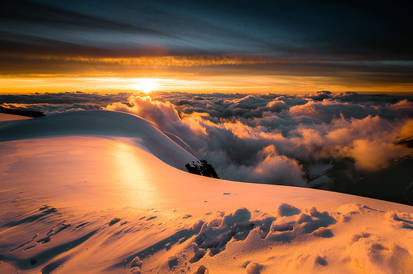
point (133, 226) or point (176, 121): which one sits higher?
point (133, 226)

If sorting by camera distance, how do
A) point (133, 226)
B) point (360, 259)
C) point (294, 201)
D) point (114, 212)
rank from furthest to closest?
1. point (294, 201)
2. point (114, 212)
3. point (133, 226)
4. point (360, 259)

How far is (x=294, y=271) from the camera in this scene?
8.45 ft

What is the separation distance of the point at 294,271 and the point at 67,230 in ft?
12.4

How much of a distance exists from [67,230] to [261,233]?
3486mm

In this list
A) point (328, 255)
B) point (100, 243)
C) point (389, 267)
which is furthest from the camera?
point (100, 243)

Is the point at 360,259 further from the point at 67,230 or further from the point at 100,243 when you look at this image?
the point at 67,230

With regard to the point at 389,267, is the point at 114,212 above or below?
below

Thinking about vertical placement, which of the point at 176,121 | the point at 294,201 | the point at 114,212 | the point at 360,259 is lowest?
the point at 176,121

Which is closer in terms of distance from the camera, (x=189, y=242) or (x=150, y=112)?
(x=189, y=242)

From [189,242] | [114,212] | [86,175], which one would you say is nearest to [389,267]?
[189,242]

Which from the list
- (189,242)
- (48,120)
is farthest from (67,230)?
(48,120)

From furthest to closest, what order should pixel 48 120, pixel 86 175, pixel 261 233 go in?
pixel 48 120 < pixel 86 175 < pixel 261 233

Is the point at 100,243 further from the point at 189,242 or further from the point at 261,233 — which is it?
the point at 261,233

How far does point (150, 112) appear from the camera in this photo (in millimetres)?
84438
